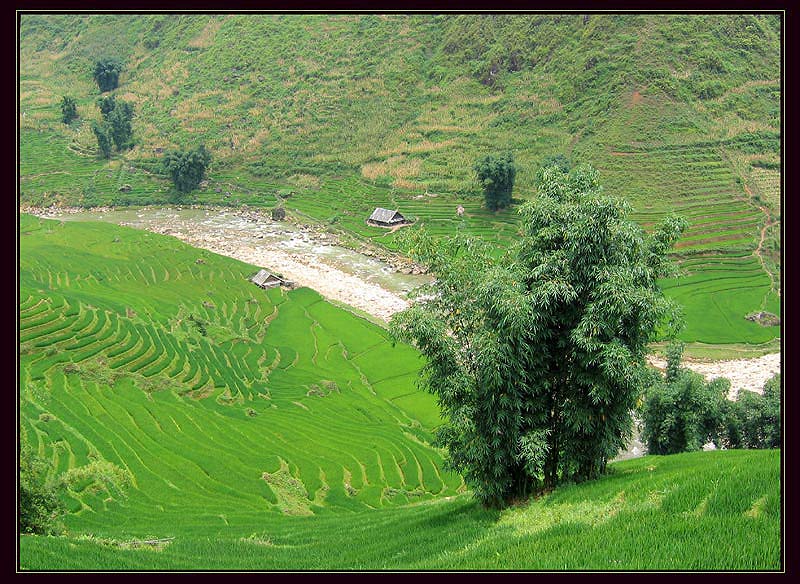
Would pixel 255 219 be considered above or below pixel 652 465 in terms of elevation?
above

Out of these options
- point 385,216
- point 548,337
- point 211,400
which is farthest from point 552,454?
point 385,216

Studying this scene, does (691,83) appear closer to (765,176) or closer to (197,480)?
(765,176)

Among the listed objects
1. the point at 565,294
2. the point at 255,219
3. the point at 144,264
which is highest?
the point at 255,219

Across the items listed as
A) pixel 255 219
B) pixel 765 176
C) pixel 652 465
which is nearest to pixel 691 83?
pixel 765 176

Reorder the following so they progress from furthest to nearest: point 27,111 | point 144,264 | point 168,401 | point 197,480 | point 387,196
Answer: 1. point 27,111
2. point 387,196
3. point 144,264
4. point 168,401
5. point 197,480

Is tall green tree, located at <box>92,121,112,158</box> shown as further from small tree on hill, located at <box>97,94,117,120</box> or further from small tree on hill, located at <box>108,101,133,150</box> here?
small tree on hill, located at <box>97,94,117,120</box>

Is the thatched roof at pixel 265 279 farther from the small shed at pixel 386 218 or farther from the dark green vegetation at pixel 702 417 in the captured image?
the dark green vegetation at pixel 702 417
